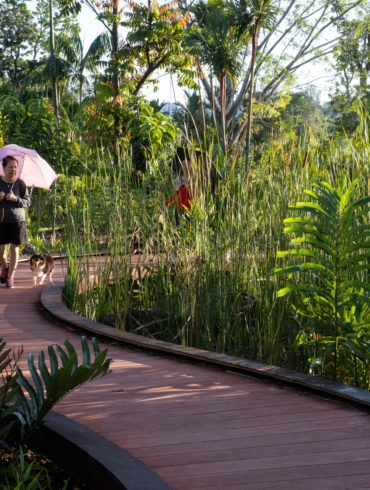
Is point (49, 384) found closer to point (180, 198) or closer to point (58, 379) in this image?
point (58, 379)

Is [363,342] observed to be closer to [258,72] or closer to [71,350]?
[71,350]

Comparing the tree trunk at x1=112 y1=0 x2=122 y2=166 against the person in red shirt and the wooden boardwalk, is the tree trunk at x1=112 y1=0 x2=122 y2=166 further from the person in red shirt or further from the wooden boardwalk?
the wooden boardwalk

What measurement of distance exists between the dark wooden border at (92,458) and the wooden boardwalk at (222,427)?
0.53ft

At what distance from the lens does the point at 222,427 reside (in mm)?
2281

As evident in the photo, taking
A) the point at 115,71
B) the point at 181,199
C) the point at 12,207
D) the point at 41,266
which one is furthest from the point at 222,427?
the point at 115,71

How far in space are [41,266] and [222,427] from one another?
4.20 meters

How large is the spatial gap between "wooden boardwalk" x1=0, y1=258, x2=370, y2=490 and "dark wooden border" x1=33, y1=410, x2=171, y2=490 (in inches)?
6.4

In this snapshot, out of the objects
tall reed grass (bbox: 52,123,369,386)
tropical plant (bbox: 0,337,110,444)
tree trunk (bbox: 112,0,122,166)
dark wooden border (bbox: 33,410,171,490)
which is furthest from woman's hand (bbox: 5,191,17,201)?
tree trunk (bbox: 112,0,122,166)

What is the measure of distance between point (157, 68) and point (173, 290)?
1312 cm

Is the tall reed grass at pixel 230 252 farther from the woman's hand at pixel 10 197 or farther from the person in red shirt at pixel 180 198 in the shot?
the woman's hand at pixel 10 197

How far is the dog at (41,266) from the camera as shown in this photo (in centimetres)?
614

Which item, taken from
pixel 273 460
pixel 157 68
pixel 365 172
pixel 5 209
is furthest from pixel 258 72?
pixel 273 460

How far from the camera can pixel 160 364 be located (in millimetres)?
3268

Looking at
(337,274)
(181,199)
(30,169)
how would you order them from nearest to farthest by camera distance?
(337,274) → (181,199) → (30,169)
